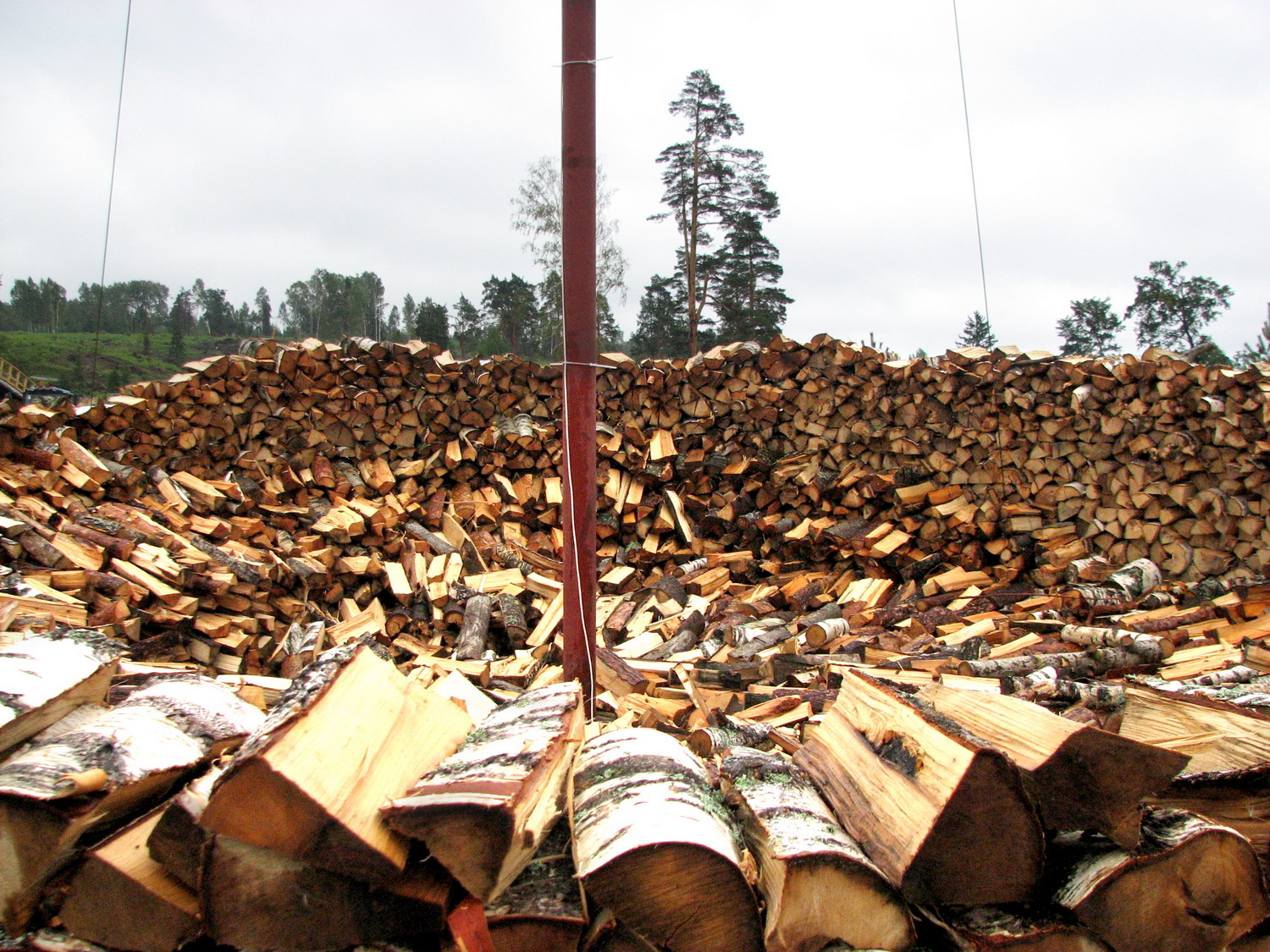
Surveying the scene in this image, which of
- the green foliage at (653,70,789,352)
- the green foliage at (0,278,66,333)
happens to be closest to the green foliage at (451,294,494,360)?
the green foliage at (653,70,789,352)

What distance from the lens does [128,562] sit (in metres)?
4.79

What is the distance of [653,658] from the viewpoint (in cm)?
492

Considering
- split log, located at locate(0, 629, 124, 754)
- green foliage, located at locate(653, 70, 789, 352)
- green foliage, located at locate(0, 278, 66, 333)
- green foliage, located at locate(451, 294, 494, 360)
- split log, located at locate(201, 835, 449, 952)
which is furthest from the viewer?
green foliage, located at locate(0, 278, 66, 333)

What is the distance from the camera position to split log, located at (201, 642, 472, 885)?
1.49m

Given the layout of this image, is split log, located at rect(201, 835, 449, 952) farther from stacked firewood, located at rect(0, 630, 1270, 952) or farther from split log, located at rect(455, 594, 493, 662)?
split log, located at rect(455, 594, 493, 662)

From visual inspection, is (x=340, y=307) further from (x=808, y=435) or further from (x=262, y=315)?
(x=808, y=435)

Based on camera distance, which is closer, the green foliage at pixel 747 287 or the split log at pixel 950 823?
the split log at pixel 950 823

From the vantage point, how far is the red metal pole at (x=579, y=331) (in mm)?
3252

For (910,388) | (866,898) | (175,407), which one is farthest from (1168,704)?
(175,407)

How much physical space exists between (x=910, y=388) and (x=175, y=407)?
6.41 m

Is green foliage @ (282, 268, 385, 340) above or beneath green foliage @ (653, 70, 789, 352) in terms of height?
above

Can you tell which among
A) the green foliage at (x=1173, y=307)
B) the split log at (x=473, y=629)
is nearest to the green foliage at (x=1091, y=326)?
the green foliage at (x=1173, y=307)

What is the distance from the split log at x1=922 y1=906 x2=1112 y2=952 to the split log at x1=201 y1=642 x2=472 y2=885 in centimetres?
118

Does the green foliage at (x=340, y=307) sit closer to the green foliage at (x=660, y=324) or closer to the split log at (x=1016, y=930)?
the green foliage at (x=660, y=324)
